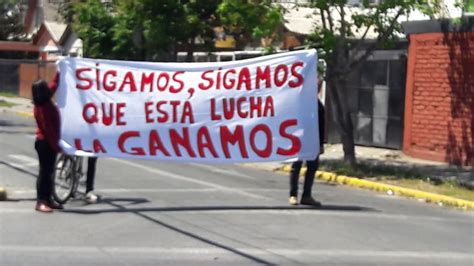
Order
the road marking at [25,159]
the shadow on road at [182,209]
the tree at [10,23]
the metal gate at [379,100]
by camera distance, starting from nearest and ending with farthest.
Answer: the shadow on road at [182,209] < the road marking at [25,159] < the metal gate at [379,100] < the tree at [10,23]

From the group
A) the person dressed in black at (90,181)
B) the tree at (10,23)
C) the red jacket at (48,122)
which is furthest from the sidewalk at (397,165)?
the tree at (10,23)

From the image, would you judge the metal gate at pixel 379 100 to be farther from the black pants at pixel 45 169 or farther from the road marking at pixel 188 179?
the black pants at pixel 45 169

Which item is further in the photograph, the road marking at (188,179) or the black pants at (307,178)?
the road marking at (188,179)

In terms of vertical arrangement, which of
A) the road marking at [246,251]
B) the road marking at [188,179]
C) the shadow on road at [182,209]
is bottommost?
the road marking at [246,251]

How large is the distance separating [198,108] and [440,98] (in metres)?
8.81

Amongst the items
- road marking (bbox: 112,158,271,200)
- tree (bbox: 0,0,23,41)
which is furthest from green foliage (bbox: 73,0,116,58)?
road marking (bbox: 112,158,271,200)

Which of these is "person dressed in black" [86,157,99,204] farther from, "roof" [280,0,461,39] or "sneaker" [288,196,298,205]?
"roof" [280,0,461,39]

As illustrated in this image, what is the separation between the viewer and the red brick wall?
17.7 m

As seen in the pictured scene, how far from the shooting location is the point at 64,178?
1138 centimetres

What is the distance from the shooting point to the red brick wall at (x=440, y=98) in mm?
17703

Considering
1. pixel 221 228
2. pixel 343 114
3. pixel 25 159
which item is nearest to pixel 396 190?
pixel 343 114

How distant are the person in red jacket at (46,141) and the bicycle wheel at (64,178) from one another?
319mm

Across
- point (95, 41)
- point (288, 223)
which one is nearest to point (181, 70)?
point (288, 223)

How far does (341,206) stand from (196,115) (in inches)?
100
